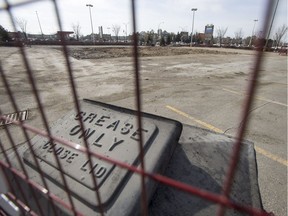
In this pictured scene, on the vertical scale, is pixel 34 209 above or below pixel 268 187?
above

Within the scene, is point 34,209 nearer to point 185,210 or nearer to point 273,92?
point 185,210

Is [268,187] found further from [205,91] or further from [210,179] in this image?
[205,91]

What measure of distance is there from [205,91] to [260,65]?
7.13 m

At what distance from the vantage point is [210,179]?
2.03 metres

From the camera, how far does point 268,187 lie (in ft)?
9.21

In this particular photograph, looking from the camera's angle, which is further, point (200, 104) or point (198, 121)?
point (200, 104)

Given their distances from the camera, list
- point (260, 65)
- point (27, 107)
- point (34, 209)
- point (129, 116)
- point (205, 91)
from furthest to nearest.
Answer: point (205, 91) < point (27, 107) < point (129, 116) < point (34, 209) < point (260, 65)

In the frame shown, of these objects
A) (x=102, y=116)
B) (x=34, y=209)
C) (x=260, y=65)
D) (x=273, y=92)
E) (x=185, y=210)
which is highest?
(x=260, y=65)

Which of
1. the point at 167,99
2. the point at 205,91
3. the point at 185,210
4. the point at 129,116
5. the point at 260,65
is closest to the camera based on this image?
the point at 260,65

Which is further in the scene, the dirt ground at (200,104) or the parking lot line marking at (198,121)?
the parking lot line marking at (198,121)

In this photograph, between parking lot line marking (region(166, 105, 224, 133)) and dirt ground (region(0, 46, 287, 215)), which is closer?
dirt ground (region(0, 46, 287, 215))

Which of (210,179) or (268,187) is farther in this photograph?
(268,187)

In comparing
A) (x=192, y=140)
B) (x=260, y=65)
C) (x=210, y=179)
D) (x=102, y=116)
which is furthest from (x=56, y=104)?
(x=260, y=65)

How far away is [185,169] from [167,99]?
4456mm
